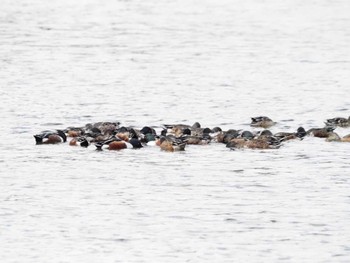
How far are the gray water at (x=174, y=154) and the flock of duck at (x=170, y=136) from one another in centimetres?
28

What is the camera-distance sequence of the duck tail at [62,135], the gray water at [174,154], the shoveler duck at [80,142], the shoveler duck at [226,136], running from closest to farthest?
1. the gray water at [174,154]
2. the shoveler duck at [80,142]
3. the shoveler duck at [226,136]
4. the duck tail at [62,135]

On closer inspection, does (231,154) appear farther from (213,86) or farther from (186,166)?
(213,86)

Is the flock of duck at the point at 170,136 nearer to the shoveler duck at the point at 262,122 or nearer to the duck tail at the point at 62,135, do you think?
the duck tail at the point at 62,135

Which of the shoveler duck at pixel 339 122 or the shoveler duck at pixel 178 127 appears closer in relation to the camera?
the shoveler duck at pixel 178 127

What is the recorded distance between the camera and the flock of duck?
24827 millimetres

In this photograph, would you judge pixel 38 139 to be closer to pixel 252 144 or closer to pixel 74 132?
pixel 74 132

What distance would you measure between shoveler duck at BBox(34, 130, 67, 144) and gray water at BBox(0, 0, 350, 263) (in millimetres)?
259

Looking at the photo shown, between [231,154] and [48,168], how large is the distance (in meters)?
3.96

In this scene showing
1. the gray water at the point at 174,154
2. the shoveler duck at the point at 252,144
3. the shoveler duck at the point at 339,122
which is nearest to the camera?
the gray water at the point at 174,154

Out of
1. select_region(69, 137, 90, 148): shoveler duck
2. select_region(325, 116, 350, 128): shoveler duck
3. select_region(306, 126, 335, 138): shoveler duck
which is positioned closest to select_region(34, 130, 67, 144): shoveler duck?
select_region(69, 137, 90, 148): shoveler duck

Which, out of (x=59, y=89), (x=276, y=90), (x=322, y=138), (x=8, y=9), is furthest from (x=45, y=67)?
(x=8, y=9)

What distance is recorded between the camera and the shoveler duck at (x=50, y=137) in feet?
83.3

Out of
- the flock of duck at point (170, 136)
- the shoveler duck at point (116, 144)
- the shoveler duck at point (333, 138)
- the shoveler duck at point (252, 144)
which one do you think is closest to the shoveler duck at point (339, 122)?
the flock of duck at point (170, 136)

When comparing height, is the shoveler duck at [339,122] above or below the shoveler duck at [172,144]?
above
